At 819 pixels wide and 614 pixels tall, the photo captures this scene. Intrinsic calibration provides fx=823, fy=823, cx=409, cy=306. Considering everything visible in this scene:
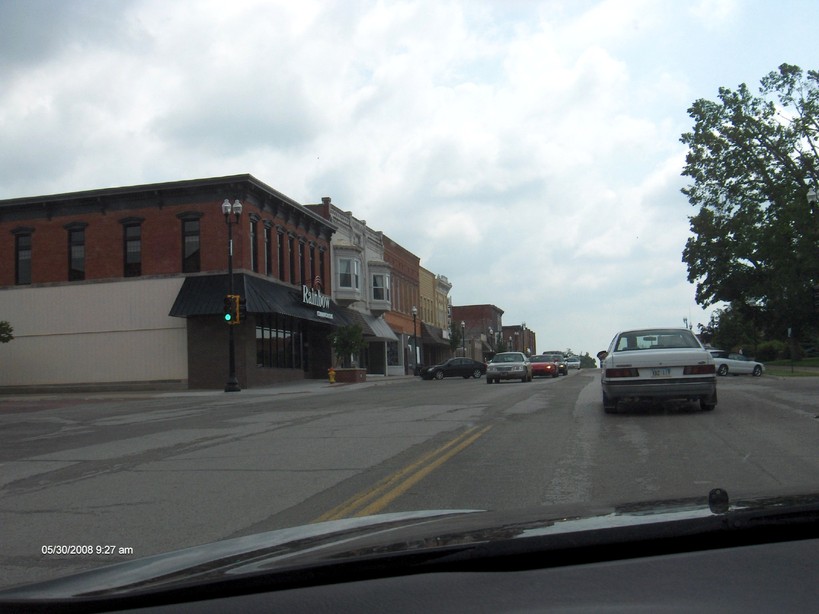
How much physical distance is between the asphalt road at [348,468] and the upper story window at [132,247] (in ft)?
72.9

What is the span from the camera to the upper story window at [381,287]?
184 ft

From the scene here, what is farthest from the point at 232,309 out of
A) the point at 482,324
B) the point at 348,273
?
the point at 482,324

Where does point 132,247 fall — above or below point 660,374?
above

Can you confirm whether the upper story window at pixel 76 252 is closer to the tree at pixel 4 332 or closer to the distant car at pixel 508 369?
the tree at pixel 4 332

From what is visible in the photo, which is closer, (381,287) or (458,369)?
(458,369)

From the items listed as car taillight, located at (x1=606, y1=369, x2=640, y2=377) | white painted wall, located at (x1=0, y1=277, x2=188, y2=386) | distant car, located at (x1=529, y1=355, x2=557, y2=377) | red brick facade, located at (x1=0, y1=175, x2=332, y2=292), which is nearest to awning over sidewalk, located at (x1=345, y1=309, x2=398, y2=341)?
red brick facade, located at (x1=0, y1=175, x2=332, y2=292)

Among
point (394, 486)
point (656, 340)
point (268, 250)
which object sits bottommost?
point (394, 486)

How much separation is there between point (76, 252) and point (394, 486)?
35.1 meters

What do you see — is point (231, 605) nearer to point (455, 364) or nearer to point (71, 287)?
point (71, 287)

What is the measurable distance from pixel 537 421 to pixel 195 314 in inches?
956

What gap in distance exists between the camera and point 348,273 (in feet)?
166

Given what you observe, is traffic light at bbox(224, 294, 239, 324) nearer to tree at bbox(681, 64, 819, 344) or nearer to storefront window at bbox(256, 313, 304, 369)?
storefront window at bbox(256, 313, 304, 369)

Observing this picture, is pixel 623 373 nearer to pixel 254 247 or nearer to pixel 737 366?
pixel 254 247

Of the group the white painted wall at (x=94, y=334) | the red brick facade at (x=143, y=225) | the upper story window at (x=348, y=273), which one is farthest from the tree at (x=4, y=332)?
the upper story window at (x=348, y=273)
